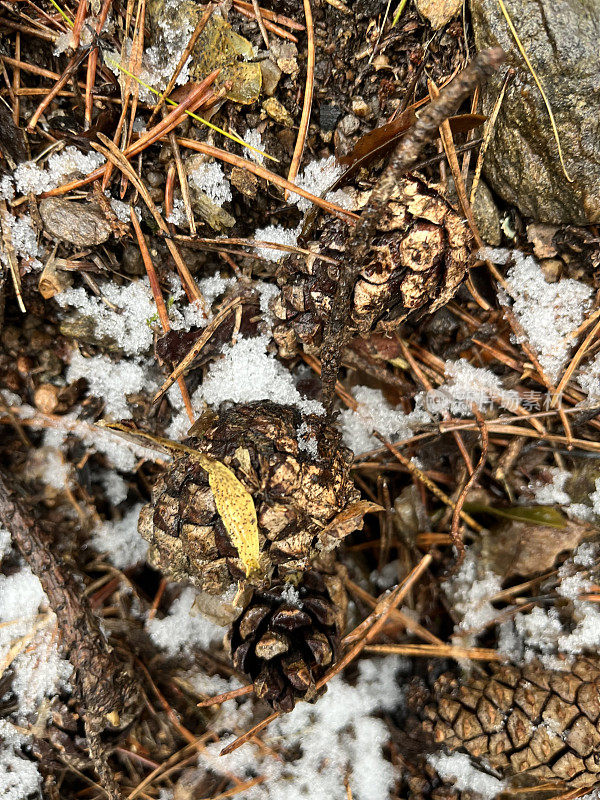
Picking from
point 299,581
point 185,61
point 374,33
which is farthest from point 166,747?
point 374,33

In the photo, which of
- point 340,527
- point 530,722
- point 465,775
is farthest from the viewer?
point 465,775

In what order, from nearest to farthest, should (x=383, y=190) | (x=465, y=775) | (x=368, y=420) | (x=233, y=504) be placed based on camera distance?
(x=383, y=190) < (x=233, y=504) < (x=465, y=775) < (x=368, y=420)

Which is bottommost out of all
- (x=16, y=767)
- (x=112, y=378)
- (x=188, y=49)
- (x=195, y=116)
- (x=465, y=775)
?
(x=465, y=775)

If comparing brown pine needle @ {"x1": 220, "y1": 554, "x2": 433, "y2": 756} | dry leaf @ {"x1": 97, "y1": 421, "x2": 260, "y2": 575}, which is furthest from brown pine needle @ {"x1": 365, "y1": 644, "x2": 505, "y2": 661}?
dry leaf @ {"x1": 97, "y1": 421, "x2": 260, "y2": 575}

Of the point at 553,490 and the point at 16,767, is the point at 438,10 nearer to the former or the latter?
the point at 553,490

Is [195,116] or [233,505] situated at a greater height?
[195,116]

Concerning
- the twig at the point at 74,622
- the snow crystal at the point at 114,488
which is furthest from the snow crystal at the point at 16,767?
the snow crystal at the point at 114,488

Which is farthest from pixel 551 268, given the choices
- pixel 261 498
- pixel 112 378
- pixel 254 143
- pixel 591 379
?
pixel 112 378

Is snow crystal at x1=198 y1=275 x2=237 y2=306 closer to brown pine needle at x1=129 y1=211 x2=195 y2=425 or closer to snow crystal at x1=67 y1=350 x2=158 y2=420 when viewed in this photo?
brown pine needle at x1=129 y1=211 x2=195 y2=425

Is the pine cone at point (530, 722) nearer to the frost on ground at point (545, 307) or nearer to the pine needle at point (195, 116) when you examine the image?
the frost on ground at point (545, 307)
